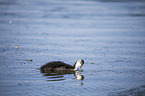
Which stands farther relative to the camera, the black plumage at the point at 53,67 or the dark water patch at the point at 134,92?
the black plumage at the point at 53,67

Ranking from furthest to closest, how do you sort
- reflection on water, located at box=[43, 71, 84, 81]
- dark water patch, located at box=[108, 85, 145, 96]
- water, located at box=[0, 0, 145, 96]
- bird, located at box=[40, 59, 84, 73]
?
bird, located at box=[40, 59, 84, 73] < reflection on water, located at box=[43, 71, 84, 81] < water, located at box=[0, 0, 145, 96] < dark water patch, located at box=[108, 85, 145, 96]

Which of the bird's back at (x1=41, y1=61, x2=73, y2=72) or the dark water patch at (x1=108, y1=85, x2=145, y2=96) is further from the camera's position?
the bird's back at (x1=41, y1=61, x2=73, y2=72)

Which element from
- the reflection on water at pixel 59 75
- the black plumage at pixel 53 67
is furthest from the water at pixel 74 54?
the black plumage at pixel 53 67

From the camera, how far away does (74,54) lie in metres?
14.0

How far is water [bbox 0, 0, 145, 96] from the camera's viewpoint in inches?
364

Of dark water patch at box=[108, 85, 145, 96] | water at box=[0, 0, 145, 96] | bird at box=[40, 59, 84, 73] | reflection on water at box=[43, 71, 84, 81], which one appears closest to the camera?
dark water patch at box=[108, 85, 145, 96]

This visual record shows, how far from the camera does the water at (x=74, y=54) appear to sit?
9250 millimetres

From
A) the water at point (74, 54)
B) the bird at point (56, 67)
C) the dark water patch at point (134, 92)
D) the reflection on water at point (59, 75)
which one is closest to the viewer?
the dark water patch at point (134, 92)

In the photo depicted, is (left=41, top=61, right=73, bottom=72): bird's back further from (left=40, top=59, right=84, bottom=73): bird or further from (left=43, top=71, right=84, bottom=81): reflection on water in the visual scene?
(left=43, top=71, right=84, bottom=81): reflection on water

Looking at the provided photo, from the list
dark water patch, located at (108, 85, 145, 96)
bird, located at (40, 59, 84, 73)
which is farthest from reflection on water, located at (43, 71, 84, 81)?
dark water patch, located at (108, 85, 145, 96)

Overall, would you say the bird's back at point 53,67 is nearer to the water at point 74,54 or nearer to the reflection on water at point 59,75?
the reflection on water at point 59,75

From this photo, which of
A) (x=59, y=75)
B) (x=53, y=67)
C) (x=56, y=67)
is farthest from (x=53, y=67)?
(x=59, y=75)

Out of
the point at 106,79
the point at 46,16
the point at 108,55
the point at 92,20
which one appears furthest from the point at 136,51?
the point at 46,16

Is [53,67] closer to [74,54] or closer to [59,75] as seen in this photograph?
[59,75]
